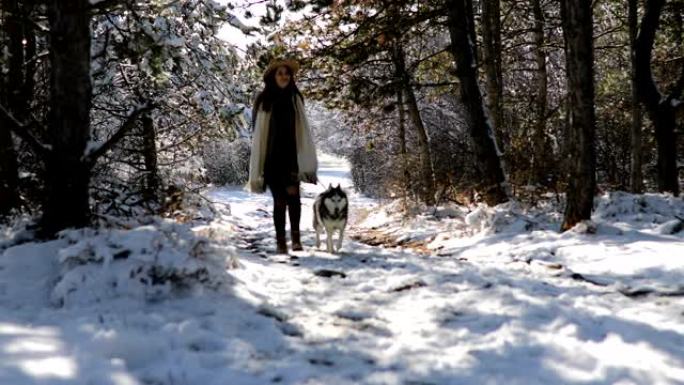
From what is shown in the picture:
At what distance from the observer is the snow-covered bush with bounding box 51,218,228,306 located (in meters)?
3.27

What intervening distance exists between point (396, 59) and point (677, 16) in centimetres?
637

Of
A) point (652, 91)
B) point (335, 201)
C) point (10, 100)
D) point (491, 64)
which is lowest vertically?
point (335, 201)

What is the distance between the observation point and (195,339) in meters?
2.82

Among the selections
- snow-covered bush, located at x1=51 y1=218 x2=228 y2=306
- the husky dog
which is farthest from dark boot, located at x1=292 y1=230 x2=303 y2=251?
A: snow-covered bush, located at x1=51 y1=218 x2=228 y2=306

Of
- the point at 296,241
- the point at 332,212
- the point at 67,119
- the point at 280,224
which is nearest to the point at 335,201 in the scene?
the point at 332,212

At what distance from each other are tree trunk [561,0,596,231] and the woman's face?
342 centimetres

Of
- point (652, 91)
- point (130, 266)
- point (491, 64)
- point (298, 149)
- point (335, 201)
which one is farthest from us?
point (491, 64)

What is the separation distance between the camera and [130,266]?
3.42m

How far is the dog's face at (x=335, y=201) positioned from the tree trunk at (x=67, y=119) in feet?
11.5

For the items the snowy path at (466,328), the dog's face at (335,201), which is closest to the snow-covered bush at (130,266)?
the snowy path at (466,328)

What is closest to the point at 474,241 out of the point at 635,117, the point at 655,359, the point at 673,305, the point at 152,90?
the point at 673,305

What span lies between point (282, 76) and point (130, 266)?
3.39 metres

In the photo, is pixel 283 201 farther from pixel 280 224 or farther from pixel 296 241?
pixel 296 241

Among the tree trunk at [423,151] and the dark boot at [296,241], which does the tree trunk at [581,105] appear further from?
the tree trunk at [423,151]
